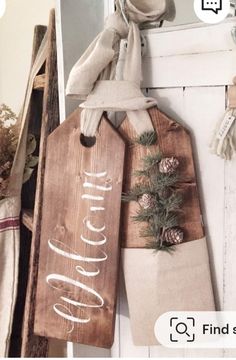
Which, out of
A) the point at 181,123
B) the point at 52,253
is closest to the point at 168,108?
the point at 181,123

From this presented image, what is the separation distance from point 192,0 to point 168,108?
151mm

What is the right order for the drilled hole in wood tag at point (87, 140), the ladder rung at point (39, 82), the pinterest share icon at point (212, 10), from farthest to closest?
the ladder rung at point (39, 82)
the drilled hole in wood tag at point (87, 140)
the pinterest share icon at point (212, 10)

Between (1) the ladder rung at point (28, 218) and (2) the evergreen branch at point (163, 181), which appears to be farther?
(1) the ladder rung at point (28, 218)

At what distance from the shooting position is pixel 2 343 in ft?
2.30

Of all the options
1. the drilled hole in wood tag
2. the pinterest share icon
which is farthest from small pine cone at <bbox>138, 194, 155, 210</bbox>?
the pinterest share icon

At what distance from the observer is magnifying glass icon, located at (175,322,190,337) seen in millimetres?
542

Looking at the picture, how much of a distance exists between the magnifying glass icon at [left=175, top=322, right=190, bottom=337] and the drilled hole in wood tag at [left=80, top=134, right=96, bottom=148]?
301mm

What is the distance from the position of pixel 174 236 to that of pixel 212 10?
0.31 metres

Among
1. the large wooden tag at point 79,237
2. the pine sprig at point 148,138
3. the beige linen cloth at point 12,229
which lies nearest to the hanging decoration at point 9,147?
the beige linen cloth at point 12,229

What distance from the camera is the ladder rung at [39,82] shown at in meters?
0.70

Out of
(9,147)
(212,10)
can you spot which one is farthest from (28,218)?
(212,10)

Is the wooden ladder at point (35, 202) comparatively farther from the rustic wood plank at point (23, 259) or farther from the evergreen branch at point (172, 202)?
the evergreen branch at point (172, 202)

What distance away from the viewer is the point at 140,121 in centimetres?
55
